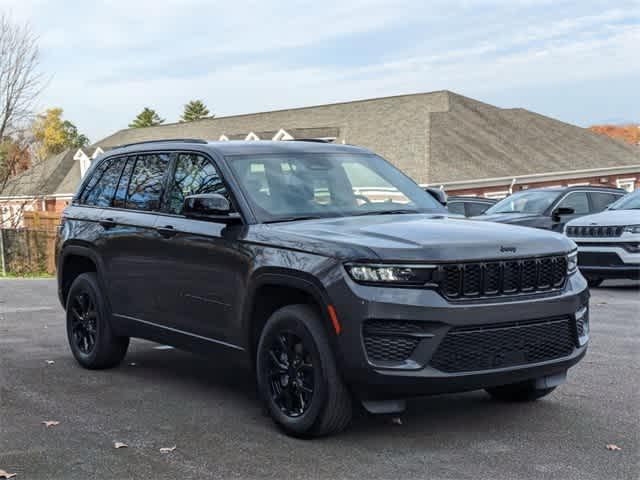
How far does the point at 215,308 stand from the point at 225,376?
5.34 ft

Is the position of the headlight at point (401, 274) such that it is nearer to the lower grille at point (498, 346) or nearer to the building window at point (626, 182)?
the lower grille at point (498, 346)

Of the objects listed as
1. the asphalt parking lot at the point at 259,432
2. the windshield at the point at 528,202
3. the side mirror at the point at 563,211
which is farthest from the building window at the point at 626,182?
the asphalt parking lot at the point at 259,432

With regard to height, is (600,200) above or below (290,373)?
above

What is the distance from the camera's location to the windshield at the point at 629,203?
1620 centimetres

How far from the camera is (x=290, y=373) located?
609 cm

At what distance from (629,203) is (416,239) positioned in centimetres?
1159

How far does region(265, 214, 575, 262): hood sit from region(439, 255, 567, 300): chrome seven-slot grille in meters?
0.06

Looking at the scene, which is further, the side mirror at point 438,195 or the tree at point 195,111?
the tree at point 195,111

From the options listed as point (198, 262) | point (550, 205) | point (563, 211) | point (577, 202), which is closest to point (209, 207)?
point (198, 262)

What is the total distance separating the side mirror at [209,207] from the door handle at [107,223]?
1607mm

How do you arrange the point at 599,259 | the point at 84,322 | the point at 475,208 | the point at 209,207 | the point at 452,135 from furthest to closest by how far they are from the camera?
the point at 452,135, the point at 475,208, the point at 599,259, the point at 84,322, the point at 209,207

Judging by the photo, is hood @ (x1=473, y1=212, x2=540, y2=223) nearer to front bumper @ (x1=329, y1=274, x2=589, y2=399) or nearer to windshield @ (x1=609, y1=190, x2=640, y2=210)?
windshield @ (x1=609, y1=190, x2=640, y2=210)

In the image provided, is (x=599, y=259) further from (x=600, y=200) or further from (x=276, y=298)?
(x=276, y=298)

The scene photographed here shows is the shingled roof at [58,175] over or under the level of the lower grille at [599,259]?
over
